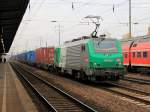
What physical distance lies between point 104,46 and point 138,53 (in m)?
12.2

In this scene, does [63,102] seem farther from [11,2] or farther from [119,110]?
[11,2]

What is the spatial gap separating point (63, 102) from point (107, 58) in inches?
287

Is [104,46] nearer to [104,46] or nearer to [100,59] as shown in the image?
[104,46]

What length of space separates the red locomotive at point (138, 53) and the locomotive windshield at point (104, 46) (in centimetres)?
941

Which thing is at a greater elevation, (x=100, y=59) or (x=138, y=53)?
(x=138, y=53)

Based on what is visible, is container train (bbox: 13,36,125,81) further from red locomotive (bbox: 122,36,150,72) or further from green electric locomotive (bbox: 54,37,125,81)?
red locomotive (bbox: 122,36,150,72)

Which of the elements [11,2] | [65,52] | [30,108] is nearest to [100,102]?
[30,108]

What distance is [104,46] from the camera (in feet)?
77.2

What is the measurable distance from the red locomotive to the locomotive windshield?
941 cm

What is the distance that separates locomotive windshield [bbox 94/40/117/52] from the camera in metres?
23.4

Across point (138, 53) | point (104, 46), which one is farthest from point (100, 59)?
point (138, 53)

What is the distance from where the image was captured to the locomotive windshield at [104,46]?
23388 mm

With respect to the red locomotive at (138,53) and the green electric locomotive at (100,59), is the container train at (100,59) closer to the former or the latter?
the green electric locomotive at (100,59)

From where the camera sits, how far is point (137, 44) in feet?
118
